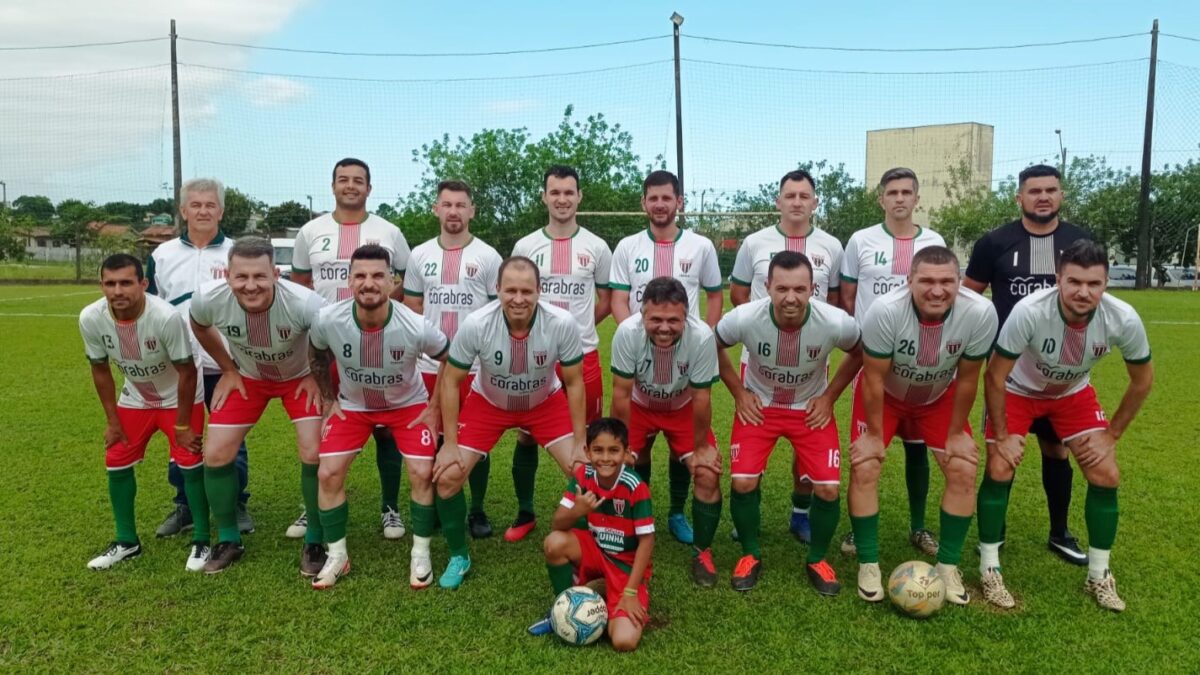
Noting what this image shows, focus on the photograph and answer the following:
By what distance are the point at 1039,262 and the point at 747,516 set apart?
80.6 inches

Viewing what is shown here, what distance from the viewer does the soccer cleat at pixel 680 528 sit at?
4.47 metres

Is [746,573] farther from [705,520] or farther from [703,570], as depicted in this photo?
[705,520]

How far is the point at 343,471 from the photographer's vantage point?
3.96 m

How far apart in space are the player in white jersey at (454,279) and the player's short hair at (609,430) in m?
1.42

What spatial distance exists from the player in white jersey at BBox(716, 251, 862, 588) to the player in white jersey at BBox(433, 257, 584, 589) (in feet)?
2.67

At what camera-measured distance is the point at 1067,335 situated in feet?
11.9

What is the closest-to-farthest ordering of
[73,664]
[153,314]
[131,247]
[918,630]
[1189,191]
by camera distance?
[73,664] < [918,630] < [153,314] < [1189,191] < [131,247]

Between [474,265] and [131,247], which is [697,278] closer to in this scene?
[474,265]

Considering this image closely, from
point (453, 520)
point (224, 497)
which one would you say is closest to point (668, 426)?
point (453, 520)

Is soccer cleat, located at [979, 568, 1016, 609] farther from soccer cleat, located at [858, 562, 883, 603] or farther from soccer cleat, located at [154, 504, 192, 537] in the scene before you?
soccer cleat, located at [154, 504, 192, 537]

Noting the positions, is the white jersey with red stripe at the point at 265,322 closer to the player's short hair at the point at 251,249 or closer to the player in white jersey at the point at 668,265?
the player's short hair at the point at 251,249

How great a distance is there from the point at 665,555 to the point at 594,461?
1094mm

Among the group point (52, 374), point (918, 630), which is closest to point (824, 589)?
point (918, 630)

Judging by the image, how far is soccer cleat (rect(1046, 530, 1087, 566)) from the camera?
4.06m
